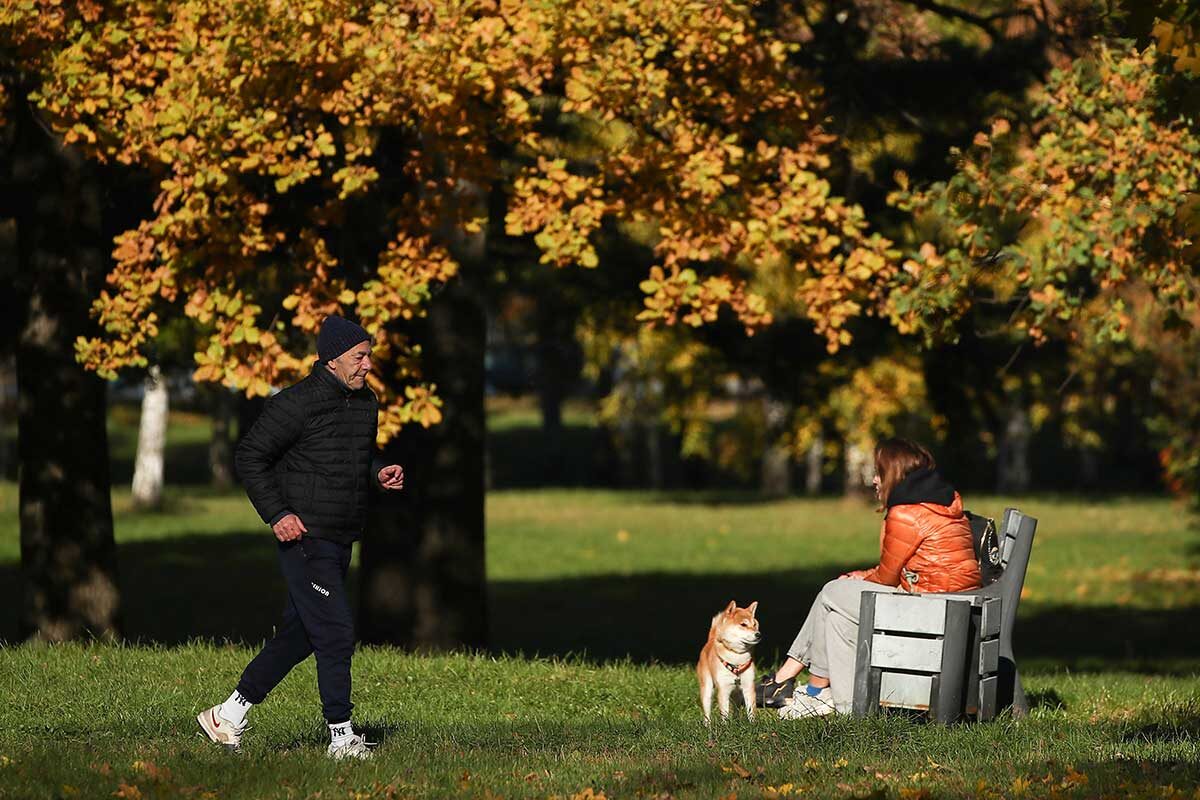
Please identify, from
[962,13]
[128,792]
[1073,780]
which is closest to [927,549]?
[1073,780]

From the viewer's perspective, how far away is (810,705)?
340 inches

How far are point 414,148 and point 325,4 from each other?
6.49ft

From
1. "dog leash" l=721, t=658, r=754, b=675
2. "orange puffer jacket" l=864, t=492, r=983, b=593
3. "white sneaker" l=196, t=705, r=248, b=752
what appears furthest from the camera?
"orange puffer jacket" l=864, t=492, r=983, b=593

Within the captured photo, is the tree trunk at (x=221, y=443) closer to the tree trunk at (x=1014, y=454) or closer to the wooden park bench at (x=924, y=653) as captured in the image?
the tree trunk at (x=1014, y=454)

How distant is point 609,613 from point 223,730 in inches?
604

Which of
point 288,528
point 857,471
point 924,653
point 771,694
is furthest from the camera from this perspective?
point 857,471

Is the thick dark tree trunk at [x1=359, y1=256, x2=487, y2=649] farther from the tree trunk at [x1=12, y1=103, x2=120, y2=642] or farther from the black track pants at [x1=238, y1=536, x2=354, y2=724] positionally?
the black track pants at [x1=238, y1=536, x2=354, y2=724]

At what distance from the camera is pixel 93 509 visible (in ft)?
41.2

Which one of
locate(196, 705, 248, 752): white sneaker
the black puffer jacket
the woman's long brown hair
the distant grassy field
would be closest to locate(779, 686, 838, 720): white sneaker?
the distant grassy field

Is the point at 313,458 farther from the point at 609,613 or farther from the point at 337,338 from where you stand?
the point at 609,613

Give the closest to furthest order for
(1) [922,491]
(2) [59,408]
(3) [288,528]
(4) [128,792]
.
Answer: (4) [128,792] → (3) [288,528] → (1) [922,491] → (2) [59,408]

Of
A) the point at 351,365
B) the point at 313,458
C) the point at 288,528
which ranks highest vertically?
the point at 351,365

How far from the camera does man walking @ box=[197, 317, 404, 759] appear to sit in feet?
23.4

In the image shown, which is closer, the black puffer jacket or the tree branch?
the black puffer jacket
